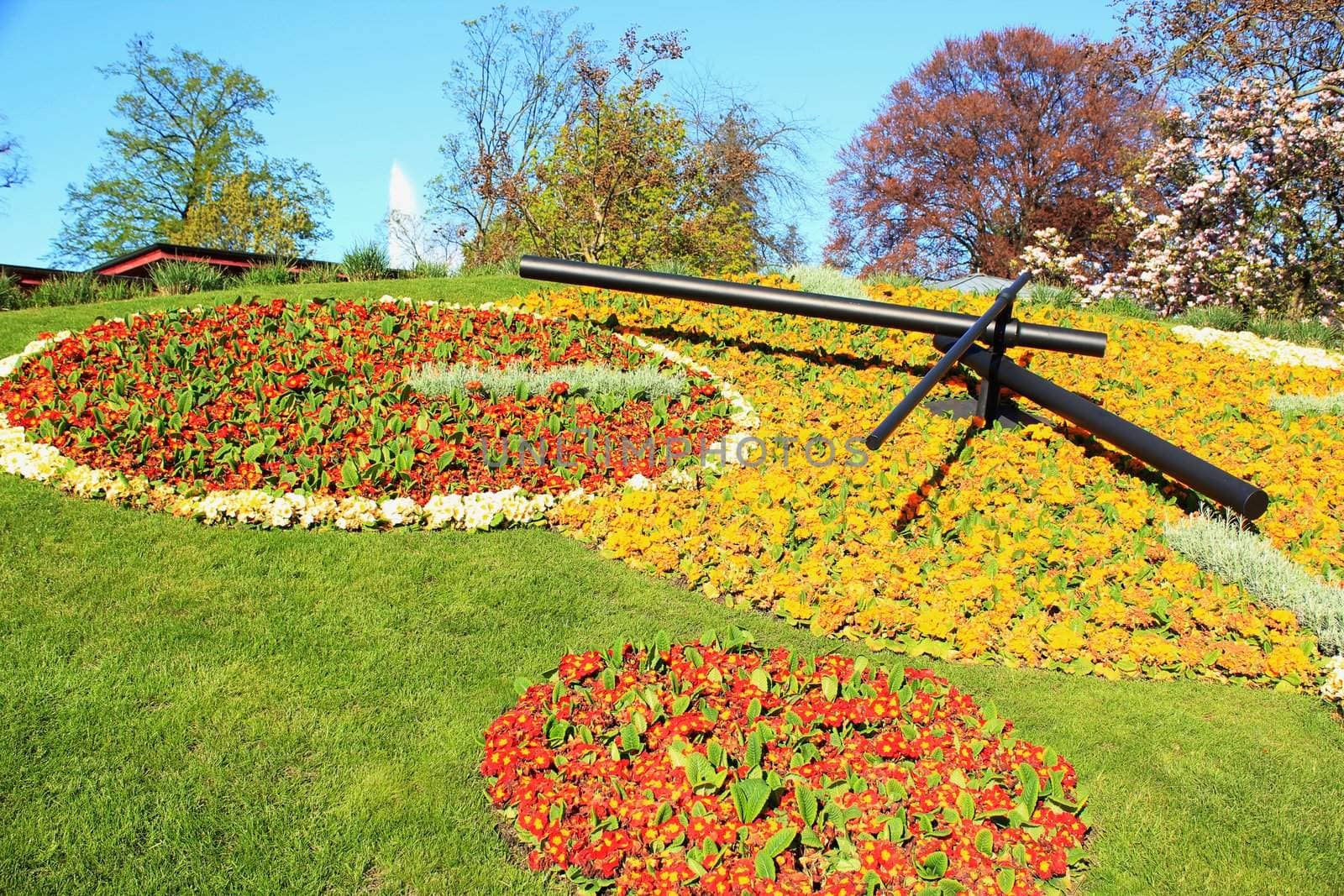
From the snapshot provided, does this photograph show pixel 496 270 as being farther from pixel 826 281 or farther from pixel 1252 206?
pixel 1252 206

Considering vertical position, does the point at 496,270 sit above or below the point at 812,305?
above

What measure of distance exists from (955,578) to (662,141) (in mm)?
14980

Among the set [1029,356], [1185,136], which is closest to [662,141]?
[1185,136]

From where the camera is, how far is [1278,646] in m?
4.19

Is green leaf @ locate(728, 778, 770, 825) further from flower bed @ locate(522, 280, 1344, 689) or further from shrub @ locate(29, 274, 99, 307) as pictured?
shrub @ locate(29, 274, 99, 307)

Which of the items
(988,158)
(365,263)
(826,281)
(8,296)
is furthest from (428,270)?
(988,158)

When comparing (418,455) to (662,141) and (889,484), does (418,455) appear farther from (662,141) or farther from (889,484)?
(662,141)

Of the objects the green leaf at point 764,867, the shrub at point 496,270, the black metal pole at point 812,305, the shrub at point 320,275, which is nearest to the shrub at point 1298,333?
the black metal pole at point 812,305

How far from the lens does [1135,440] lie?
15.9ft

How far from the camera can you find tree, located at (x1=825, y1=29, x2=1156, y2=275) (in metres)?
27.5

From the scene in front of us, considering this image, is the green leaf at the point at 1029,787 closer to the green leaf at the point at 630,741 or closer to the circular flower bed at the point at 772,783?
the circular flower bed at the point at 772,783

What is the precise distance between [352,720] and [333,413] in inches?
123

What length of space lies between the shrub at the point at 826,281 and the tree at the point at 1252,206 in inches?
345

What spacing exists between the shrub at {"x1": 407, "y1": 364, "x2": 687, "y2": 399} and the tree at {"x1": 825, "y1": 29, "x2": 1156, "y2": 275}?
75.0 feet
